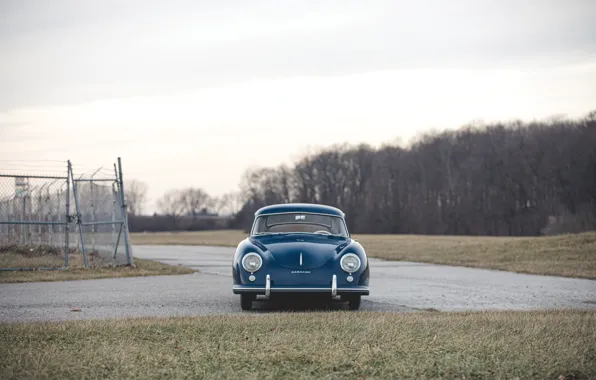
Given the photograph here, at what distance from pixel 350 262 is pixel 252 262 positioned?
1.36m

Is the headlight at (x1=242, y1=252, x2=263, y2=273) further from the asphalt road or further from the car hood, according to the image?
the asphalt road

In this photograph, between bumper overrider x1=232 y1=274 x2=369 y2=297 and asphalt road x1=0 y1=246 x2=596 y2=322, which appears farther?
asphalt road x1=0 y1=246 x2=596 y2=322

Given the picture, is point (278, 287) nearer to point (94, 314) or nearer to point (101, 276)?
point (94, 314)

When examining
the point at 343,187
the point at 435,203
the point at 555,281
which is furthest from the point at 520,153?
the point at 555,281

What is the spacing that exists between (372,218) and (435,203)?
975 centimetres

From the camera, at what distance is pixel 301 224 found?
11.7 meters

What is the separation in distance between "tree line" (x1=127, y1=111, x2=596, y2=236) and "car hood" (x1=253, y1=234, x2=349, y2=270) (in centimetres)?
4448

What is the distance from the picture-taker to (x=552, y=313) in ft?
30.0

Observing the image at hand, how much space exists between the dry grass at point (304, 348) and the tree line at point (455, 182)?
4668cm

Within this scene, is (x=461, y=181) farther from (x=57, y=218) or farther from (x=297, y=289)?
(x=297, y=289)

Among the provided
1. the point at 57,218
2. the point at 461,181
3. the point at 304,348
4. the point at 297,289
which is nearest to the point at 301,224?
the point at 297,289

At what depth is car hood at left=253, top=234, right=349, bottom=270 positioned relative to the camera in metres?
9.74

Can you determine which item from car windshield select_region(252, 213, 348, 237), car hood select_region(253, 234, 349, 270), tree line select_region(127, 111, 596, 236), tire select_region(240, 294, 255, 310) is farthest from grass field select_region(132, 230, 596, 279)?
tree line select_region(127, 111, 596, 236)

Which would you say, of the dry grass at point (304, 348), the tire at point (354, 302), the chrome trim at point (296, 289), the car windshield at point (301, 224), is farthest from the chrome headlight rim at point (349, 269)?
the car windshield at point (301, 224)
